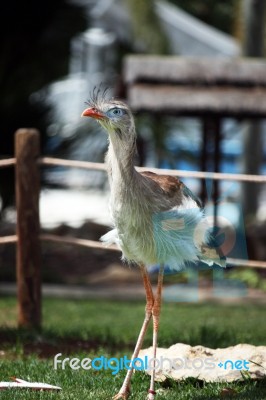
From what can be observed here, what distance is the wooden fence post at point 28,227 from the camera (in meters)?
7.71

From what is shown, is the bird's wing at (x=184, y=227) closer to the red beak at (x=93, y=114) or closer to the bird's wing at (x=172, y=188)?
the bird's wing at (x=172, y=188)

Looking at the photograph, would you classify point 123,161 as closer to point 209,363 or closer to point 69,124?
point 209,363

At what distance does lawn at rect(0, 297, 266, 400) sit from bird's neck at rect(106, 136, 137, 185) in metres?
1.22

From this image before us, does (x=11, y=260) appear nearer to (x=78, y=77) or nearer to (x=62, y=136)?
(x=62, y=136)

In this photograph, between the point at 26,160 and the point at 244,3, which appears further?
the point at 244,3

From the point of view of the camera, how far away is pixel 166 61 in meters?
14.0

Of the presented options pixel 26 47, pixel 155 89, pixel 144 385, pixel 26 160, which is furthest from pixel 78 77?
pixel 144 385

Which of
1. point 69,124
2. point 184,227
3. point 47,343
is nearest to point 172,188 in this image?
point 184,227

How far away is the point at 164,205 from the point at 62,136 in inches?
347

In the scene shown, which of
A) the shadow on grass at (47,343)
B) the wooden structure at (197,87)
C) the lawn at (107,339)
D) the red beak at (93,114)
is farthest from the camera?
the wooden structure at (197,87)

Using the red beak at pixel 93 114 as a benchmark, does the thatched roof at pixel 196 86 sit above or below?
above

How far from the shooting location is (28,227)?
7.70 meters

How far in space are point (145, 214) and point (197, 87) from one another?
8.88 m

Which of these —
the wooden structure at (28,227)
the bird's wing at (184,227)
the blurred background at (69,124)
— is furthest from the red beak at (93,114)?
the blurred background at (69,124)
